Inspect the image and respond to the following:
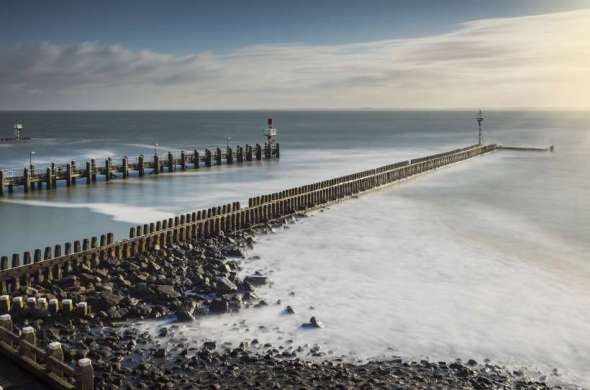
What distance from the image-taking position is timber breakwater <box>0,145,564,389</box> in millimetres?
13398

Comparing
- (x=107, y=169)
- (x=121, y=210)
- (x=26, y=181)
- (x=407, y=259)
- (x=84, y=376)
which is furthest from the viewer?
(x=107, y=169)

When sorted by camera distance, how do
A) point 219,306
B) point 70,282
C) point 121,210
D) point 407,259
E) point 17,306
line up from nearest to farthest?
1. point 17,306
2. point 219,306
3. point 70,282
4. point 407,259
5. point 121,210

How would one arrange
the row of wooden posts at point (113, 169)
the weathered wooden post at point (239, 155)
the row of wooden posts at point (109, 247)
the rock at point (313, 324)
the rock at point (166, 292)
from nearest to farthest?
the row of wooden posts at point (109, 247) → the rock at point (313, 324) → the rock at point (166, 292) → the row of wooden posts at point (113, 169) → the weathered wooden post at point (239, 155)

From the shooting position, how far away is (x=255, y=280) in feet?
68.3

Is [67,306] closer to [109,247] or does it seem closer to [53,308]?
[53,308]

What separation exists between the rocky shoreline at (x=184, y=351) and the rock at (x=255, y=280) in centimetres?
3

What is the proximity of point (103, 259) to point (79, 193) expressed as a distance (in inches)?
944

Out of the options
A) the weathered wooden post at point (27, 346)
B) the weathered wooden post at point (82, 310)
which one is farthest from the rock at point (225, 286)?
the weathered wooden post at point (27, 346)

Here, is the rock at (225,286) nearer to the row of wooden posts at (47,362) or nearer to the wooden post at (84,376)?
the row of wooden posts at (47,362)

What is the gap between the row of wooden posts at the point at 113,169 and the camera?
44719mm

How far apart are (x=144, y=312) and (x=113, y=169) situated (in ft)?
120

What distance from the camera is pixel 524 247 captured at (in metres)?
27.6

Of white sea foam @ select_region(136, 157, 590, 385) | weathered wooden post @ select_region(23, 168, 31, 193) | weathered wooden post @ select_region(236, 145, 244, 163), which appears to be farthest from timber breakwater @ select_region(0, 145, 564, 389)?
weathered wooden post @ select_region(236, 145, 244, 163)

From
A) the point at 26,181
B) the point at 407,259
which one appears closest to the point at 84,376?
the point at 407,259
